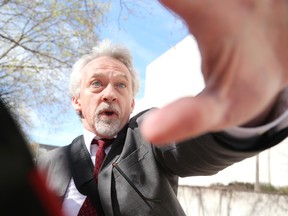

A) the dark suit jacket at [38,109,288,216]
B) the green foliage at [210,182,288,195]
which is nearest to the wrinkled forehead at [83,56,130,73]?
the dark suit jacket at [38,109,288,216]

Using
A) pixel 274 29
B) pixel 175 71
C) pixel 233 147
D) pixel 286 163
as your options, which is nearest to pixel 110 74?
pixel 233 147

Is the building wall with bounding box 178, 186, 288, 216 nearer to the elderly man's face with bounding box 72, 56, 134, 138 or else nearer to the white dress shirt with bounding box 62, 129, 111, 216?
the elderly man's face with bounding box 72, 56, 134, 138

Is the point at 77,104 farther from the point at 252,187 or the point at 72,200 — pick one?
the point at 252,187

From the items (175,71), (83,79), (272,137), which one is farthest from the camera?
(175,71)

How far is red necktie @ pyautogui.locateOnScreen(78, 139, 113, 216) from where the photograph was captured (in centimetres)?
157

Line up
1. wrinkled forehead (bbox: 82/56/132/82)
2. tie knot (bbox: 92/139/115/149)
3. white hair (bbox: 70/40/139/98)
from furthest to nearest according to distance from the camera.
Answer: white hair (bbox: 70/40/139/98)
wrinkled forehead (bbox: 82/56/132/82)
tie knot (bbox: 92/139/115/149)

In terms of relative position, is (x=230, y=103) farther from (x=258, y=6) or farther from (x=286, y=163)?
(x=286, y=163)

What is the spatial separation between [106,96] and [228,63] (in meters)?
1.47

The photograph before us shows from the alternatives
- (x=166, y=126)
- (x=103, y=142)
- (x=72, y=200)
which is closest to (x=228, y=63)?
(x=166, y=126)

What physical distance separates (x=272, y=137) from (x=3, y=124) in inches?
22.6

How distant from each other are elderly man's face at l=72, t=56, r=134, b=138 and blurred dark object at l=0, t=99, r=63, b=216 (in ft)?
4.62

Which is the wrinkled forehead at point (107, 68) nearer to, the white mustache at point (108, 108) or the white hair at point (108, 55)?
the white hair at point (108, 55)

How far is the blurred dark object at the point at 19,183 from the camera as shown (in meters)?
0.41

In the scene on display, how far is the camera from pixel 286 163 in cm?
1067
